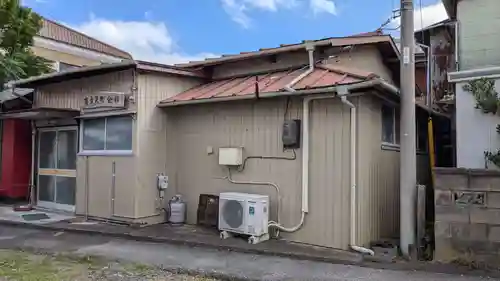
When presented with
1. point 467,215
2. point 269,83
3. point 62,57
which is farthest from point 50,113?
point 62,57

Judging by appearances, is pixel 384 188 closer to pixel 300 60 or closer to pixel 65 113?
pixel 300 60

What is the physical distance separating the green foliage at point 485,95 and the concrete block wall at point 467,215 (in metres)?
1.62

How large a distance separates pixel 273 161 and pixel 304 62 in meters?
2.21

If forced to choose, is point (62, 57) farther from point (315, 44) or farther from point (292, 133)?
point (292, 133)

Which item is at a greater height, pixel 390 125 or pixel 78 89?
pixel 78 89

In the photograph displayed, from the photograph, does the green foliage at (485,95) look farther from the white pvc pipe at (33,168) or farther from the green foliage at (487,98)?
the white pvc pipe at (33,168)

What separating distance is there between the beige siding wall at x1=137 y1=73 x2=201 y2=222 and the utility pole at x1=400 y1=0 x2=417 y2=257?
15.8ft

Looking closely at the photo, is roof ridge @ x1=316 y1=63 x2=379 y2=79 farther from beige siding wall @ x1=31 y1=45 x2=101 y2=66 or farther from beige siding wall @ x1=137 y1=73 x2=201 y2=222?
beige siding wall @ x1=31 y1=45 x2=101 y2=66

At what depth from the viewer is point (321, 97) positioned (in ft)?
23.7

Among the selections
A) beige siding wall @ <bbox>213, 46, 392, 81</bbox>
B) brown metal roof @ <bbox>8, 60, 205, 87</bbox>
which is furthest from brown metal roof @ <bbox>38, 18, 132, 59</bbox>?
beige siding wall @ <bbox>213, 46, 392, 81</bbox>

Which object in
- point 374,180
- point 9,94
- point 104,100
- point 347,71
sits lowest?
point 374,180

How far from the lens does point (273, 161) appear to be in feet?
Answer: 25.8

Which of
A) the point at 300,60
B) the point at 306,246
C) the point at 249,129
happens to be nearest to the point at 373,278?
the point at 306,246

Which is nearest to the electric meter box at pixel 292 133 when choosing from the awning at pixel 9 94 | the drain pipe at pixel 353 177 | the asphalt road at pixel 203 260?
the drain pipe at pixel 353 177
